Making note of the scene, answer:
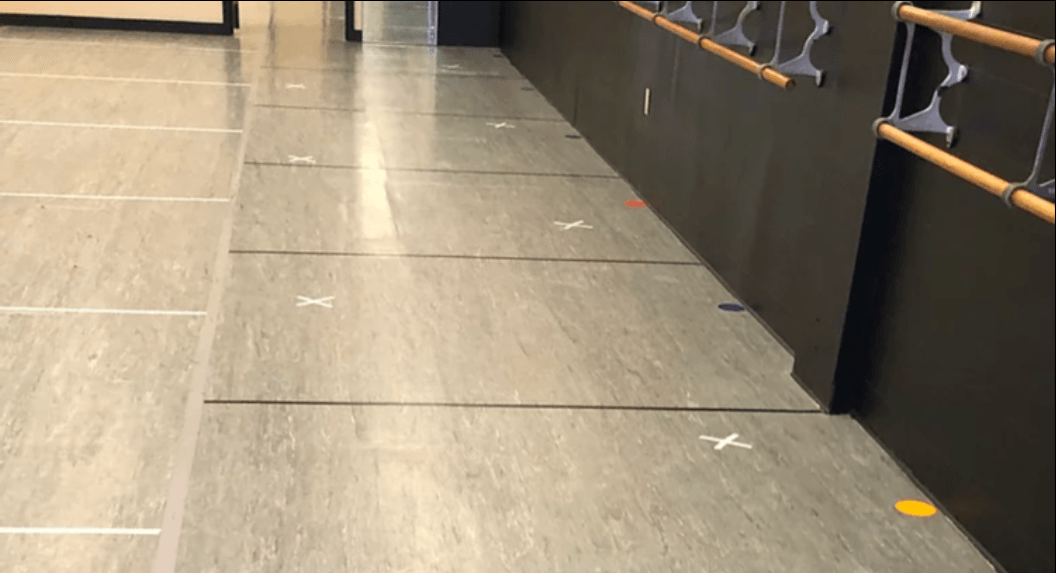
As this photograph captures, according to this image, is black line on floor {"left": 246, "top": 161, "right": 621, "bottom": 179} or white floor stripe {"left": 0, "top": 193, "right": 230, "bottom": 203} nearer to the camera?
white floor stripe {"left": 0, "top": 193, "right": 230, "bottom": 203}

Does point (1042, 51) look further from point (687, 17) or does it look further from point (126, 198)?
point (126, 198)

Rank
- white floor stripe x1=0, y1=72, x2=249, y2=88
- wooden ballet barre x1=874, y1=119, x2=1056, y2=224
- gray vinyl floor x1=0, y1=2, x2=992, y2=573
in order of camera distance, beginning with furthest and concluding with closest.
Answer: white floor stripe x1=0, y1=72, x2=249, y2=88 < gray vinyl floor x1=0, y1=2, x2=992, y2=573 < wooden ballet barre x1=874, y1=119, x2=1056, y2=224

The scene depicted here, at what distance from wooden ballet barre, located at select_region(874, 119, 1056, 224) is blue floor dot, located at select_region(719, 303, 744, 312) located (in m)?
1.17

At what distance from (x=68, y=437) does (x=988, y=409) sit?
2.05 metres

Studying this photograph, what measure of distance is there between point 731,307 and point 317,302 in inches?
52.9

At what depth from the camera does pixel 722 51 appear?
12.6 ft

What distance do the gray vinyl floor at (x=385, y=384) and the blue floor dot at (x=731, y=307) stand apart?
0.16ft

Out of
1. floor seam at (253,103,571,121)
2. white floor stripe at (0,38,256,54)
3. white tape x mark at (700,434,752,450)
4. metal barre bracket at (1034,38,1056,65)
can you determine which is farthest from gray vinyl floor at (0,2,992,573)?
white floor stripe at (0,38,256,54)

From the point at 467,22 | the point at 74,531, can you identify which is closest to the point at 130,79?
the point at 467,22

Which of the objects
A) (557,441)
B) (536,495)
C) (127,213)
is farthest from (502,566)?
(127,213)

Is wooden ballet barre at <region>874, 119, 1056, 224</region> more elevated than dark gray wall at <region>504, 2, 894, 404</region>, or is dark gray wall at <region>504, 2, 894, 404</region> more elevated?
wooden ballet barre at <region>874, 119, 1056, 224</region>

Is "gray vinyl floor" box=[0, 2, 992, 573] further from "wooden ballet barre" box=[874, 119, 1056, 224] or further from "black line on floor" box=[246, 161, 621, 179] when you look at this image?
"wooden ballet barre" box=[874, 119, 1056, 224]

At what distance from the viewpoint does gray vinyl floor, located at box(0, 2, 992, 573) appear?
2416 millimetres

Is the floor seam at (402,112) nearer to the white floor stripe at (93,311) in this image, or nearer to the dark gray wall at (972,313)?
the white floor stripe at (93,311)
